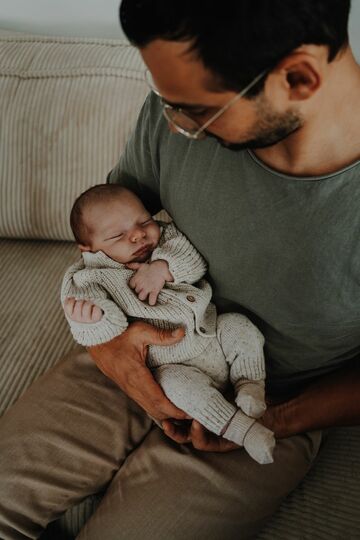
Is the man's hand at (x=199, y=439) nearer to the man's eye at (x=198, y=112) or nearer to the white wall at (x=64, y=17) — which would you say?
the man's eye at (x=198, y=112)

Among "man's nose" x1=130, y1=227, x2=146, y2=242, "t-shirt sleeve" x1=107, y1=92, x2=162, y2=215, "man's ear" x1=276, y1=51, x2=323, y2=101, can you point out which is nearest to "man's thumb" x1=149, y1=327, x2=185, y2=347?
"man's nose" x1=130, y1=227, x2=146, y2=242

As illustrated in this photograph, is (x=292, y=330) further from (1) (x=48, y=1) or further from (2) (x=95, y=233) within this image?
(1) (x=48, y=1)

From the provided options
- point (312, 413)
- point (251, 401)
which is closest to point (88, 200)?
point (251, 401)

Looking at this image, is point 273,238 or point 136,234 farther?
point 136,234

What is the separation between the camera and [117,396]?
1.14 meters

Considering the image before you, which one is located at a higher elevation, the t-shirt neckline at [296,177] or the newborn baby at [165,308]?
the t-shirt neckline at [296,177]

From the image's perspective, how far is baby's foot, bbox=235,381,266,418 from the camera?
3.06 ft

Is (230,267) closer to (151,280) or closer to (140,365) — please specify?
(151,280)

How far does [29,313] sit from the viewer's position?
1.40 meters

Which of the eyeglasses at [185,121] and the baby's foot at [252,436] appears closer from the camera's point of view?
the eyeglasses at [185,121]

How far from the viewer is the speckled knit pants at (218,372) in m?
0.93

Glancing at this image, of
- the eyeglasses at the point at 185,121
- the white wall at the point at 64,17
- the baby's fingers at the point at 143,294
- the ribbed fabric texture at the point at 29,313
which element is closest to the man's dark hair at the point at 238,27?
the eyeglasses at the point at 185,121

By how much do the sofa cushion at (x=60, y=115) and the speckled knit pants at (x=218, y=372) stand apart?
689 mm

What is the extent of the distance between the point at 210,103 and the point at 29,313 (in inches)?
36.4
